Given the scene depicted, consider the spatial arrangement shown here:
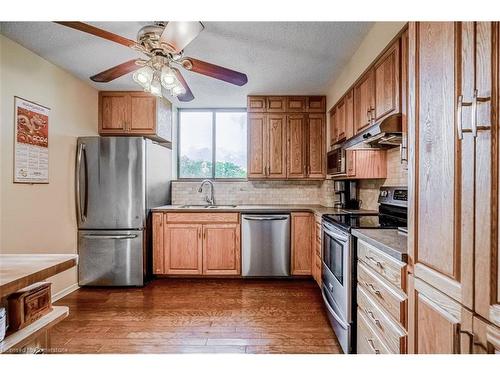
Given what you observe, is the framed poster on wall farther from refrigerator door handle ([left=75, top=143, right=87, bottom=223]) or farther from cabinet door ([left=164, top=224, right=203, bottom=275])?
cabinet door ([left=164, top=224, right=203, bottom=275])

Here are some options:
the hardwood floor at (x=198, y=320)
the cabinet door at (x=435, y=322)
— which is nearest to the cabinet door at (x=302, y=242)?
the hardwood floor at (x=198, y=320)

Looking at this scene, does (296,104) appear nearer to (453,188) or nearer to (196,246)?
(196,246)

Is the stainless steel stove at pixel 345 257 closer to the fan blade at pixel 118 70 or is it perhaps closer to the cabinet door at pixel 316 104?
the cabinet door at pixel 316 104

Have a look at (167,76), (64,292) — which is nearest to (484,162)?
(167,76)

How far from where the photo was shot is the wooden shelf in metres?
0.97

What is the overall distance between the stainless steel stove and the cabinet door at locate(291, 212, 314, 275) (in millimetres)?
805

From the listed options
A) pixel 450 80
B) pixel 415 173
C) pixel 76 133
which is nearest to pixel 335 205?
pixel 415 173

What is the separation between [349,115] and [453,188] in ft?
6.70

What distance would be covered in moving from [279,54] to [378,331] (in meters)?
2.32

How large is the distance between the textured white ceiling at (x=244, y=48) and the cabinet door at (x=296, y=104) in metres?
0.42

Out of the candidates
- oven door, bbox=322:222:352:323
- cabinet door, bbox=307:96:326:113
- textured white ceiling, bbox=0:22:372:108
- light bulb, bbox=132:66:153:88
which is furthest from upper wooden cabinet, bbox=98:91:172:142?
oven door, bbox=322:222:352:323

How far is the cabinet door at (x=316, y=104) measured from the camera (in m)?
3.82
